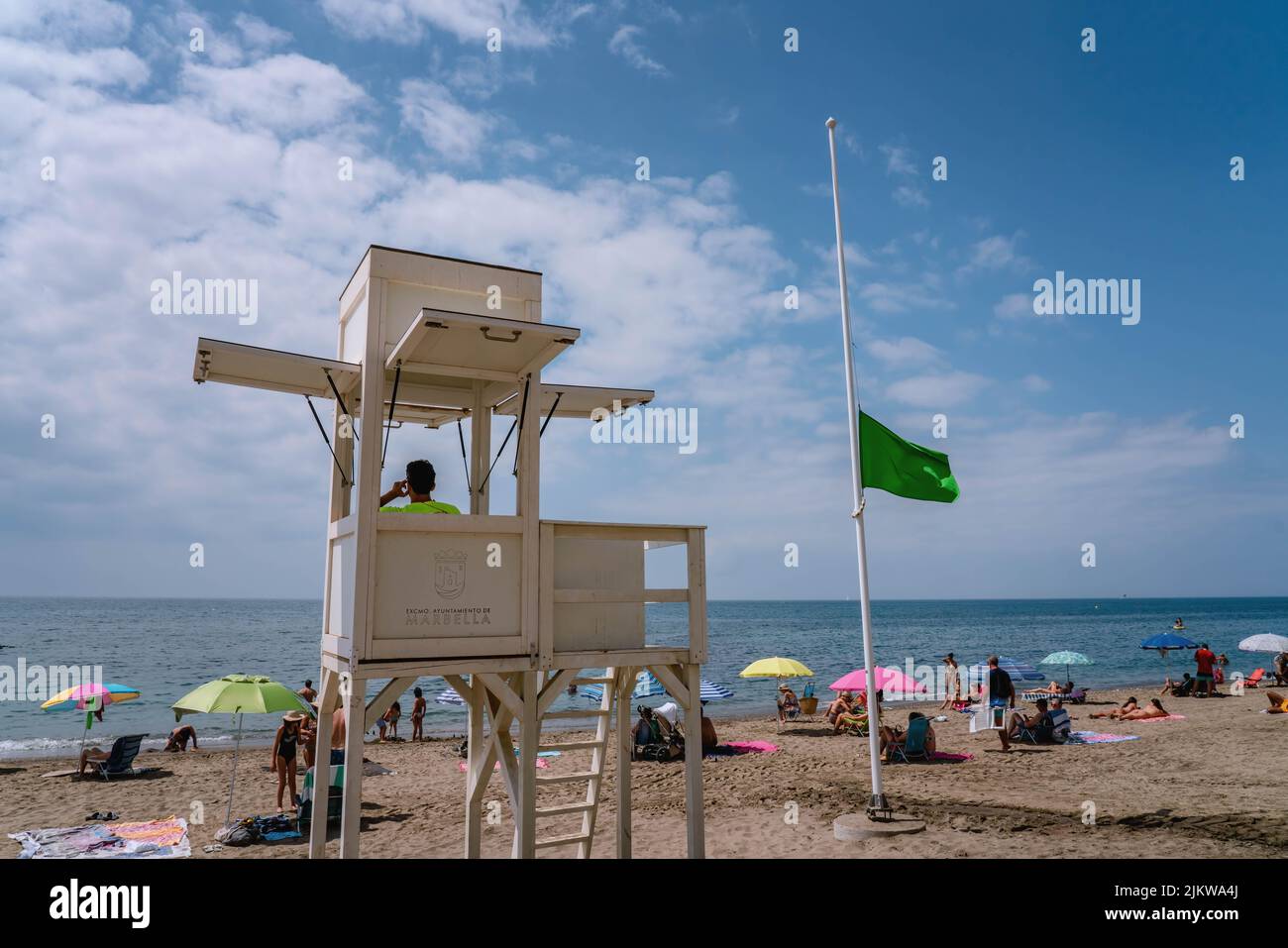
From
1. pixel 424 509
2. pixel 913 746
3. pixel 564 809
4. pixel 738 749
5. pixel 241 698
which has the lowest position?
pixel 738 749

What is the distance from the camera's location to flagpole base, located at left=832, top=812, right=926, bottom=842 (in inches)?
436

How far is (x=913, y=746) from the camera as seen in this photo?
18.2 metres

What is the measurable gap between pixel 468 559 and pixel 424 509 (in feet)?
1.99

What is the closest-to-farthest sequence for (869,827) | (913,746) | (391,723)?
(869,827), (913,746), (391,723)

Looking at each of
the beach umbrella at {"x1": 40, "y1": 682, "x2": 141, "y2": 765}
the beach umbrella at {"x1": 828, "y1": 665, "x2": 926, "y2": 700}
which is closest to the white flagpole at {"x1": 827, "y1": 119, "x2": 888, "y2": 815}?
the beach umbrella at {"x1": 828, "y1": 665, "x2": 926, "y2": 700}

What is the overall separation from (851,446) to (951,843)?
528cm

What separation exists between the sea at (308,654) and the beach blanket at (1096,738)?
1424cm

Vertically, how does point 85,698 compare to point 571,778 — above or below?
below

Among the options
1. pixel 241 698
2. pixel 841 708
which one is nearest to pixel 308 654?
pixel 841 708

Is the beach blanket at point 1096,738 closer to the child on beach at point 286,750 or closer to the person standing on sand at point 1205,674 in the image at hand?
the person standing on sand at point 1205,674

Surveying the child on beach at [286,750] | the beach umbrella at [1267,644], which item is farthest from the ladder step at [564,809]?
the beach umbrella at [1267,644]

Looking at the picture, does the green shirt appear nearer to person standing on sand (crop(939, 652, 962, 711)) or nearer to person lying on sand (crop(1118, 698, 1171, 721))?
person lying on sand (crop(1118, 698, 1171, 721))

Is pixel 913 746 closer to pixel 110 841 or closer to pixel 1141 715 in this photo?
pixel 1141 715
